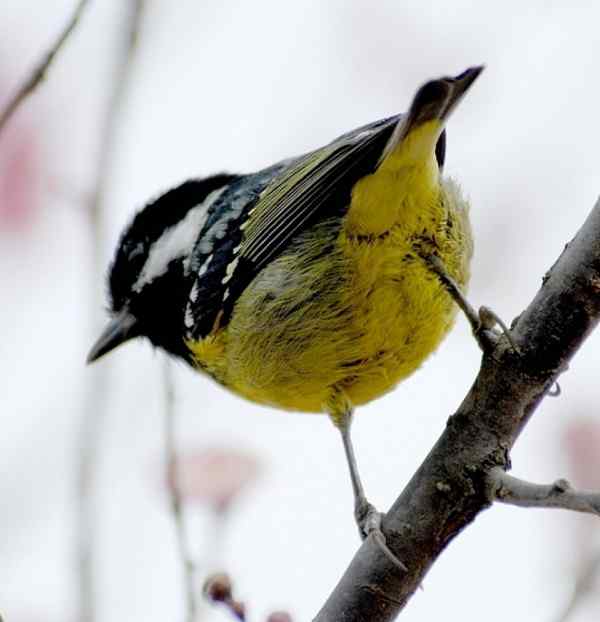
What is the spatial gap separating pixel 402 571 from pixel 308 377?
3.63 feet

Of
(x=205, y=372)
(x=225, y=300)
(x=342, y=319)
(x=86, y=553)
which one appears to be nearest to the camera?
(x=86, y=553)

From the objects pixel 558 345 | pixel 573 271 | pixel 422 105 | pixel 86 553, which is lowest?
pixel 86 553

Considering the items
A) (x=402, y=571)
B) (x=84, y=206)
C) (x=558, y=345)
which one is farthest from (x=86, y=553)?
(x=558, y=345)

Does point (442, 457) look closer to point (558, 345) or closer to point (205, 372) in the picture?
point (558, 345)

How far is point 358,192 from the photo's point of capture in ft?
9.03

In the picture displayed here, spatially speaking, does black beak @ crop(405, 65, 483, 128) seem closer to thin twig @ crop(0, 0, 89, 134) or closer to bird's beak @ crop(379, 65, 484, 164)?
bird's beak @ crop(379, 65, 484, 164)

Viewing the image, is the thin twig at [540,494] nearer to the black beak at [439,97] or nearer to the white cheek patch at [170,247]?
the black beak at [439,97]

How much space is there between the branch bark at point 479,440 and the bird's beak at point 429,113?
62 centimetres

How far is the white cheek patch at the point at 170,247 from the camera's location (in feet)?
12.6

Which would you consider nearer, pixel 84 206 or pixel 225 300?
pixel 84 206

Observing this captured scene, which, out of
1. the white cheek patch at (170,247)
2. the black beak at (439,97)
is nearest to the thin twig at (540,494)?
the black beak at (439,97)

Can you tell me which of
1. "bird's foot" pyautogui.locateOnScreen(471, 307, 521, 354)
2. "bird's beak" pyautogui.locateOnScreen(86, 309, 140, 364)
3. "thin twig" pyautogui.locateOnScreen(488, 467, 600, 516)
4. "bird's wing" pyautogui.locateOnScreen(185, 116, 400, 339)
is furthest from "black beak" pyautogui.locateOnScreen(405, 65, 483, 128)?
"bird's beak" pyautogui.locateOnScreen(86, 309, 140, 364)

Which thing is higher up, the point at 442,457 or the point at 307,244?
the point at 307,244

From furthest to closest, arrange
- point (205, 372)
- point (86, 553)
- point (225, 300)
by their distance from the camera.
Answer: point (205, 372), point (225, 300), point (86, 553)
